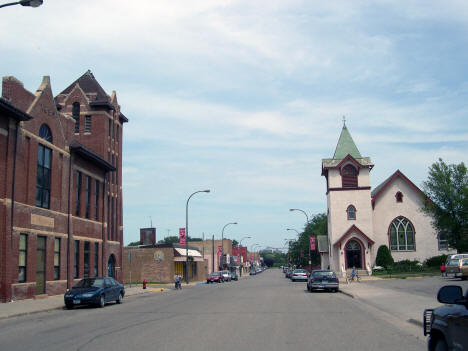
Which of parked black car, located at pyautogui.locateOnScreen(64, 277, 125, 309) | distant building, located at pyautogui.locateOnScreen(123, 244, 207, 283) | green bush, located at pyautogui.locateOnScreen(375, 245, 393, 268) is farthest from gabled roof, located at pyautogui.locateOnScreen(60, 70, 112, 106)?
green bush, located at pyautogui.locateOnScreen(375, 245, 393, 268)

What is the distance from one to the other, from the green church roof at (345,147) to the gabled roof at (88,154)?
96.5 feet

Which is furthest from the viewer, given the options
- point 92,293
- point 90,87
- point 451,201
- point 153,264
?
point 153,264

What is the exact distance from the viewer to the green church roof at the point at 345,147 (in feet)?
195

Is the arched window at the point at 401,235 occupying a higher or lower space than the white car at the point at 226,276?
higher

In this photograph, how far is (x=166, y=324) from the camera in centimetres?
1454

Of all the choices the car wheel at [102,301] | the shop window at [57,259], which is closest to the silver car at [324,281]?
the car wheel at [102,301]

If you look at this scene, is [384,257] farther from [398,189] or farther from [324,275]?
[324,275]

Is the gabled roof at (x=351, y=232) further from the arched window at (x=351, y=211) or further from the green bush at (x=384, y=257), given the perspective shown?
the arched window at (x=351, y=211)

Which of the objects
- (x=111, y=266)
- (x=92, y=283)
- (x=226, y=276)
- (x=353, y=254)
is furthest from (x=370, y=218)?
(x=92, y=283)

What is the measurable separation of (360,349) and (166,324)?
6.49 meters

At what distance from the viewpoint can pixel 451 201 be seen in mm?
51469

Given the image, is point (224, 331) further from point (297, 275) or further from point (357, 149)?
point (357, 149)

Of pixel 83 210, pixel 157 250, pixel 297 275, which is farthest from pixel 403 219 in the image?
pixel 83 210

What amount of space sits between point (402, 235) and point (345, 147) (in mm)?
12161
